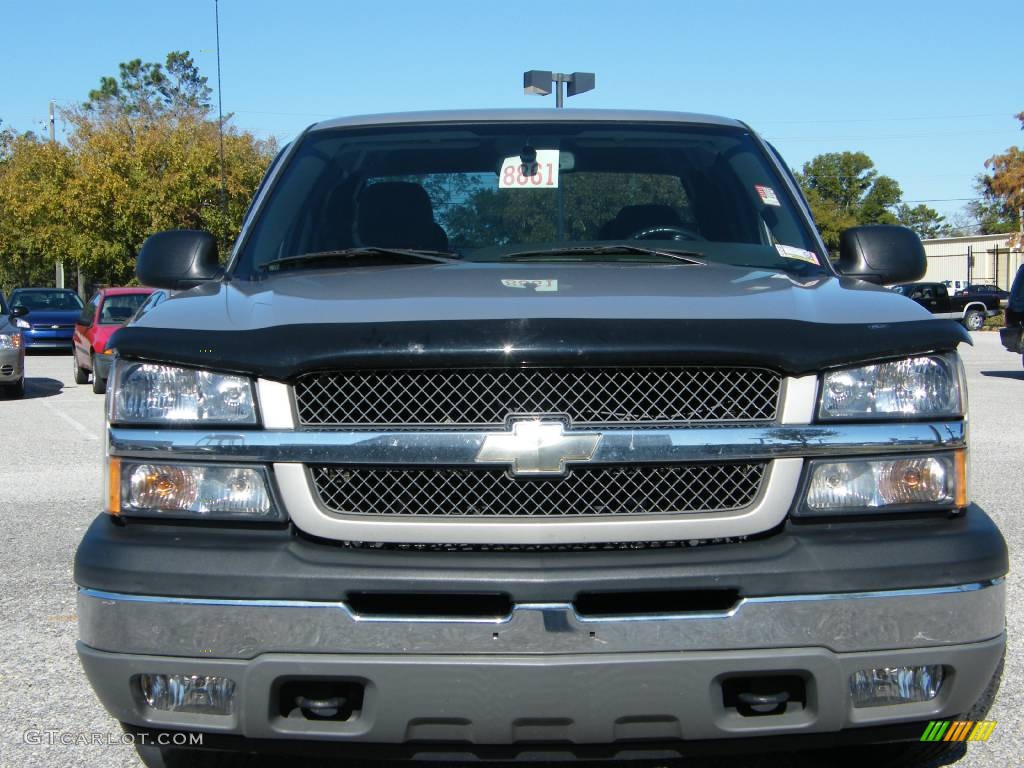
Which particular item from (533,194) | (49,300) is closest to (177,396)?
(533,194)

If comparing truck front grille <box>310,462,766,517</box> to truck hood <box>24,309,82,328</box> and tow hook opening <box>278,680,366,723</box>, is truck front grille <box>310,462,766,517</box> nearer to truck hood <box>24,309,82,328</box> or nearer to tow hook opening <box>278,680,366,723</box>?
tow hook opening <box>278,680,366,723</box>

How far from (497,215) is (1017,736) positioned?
2.23 meters

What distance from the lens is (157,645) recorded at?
2.52 metres

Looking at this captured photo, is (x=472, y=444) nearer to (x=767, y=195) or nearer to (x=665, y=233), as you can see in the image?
(x=665, y=233)

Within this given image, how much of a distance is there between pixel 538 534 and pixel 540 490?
94mm

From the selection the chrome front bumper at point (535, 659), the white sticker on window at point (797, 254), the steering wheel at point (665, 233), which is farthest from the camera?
the steering wheel at point (665, 233)

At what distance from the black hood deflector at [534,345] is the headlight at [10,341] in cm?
1393

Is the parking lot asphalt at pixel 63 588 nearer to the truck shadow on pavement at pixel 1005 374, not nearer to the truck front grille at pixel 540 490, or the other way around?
the truck front grille at pixel 540 490

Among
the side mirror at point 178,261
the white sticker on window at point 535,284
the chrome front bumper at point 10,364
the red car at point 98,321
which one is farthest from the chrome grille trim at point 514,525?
the red car at point 98,321

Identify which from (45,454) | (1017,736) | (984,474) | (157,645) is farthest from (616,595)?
(45,454)

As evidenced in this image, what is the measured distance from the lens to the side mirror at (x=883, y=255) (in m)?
3.83

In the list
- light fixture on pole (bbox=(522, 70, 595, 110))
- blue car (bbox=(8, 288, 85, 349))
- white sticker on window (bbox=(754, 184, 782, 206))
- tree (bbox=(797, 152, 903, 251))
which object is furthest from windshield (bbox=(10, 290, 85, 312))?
tree (bbox=(797, 152, 903, 251))

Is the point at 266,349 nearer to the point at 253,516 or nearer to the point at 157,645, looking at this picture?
the point at 253,516

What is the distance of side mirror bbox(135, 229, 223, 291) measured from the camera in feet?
12.5
